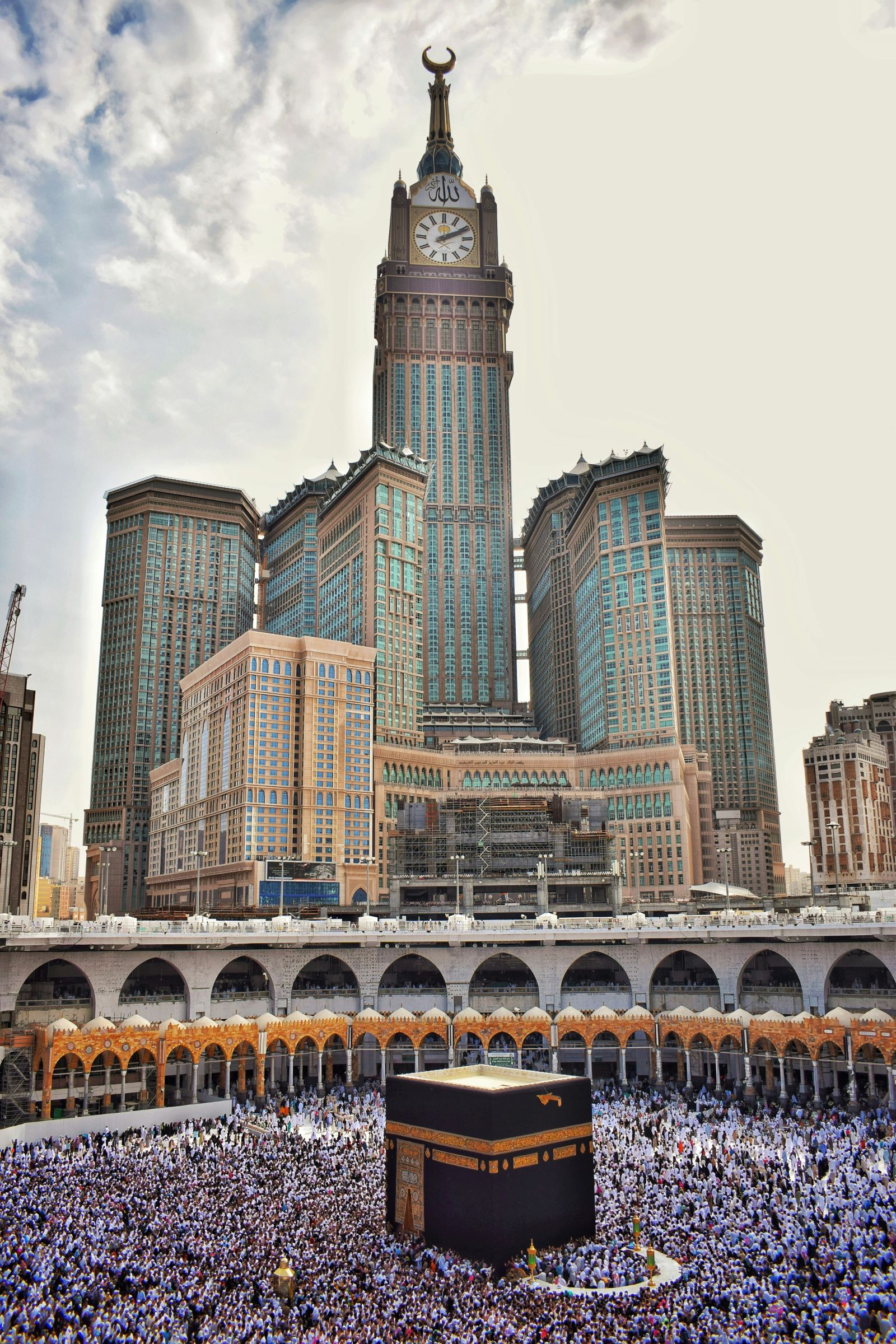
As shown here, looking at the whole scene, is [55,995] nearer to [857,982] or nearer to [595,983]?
[595,983]

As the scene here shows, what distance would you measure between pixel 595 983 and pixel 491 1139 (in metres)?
43.7

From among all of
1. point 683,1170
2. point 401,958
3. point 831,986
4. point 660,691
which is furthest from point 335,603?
point 683,1170

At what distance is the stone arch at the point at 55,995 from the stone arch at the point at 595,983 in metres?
31.2

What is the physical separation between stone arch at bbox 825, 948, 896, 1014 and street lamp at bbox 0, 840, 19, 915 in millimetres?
99937

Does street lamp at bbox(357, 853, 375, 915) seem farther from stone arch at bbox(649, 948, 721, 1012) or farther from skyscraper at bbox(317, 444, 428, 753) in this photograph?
stone arch at bbox(649, 948, 721, 1012)

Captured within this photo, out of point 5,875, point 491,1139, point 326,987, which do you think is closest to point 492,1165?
point 491,1139

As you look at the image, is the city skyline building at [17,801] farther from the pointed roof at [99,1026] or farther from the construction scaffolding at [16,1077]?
the pointed roof at [99,1026]

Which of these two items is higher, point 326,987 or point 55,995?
point 55,995

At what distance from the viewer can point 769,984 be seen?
71875 mm

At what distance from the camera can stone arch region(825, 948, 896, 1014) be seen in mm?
65875

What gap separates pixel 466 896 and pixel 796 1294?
3633 inches

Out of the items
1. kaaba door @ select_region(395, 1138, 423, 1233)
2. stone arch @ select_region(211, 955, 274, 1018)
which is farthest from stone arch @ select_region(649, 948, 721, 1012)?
kaaba door @ select_region(395, 1138, 423, 1233)

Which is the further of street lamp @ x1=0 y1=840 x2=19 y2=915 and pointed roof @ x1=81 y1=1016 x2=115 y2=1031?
street lamp @ x1=0 y1=840 x2=19 y2=915

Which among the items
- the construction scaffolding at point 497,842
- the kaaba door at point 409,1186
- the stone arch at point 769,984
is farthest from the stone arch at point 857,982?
the construction scaffolding at point 497,842
